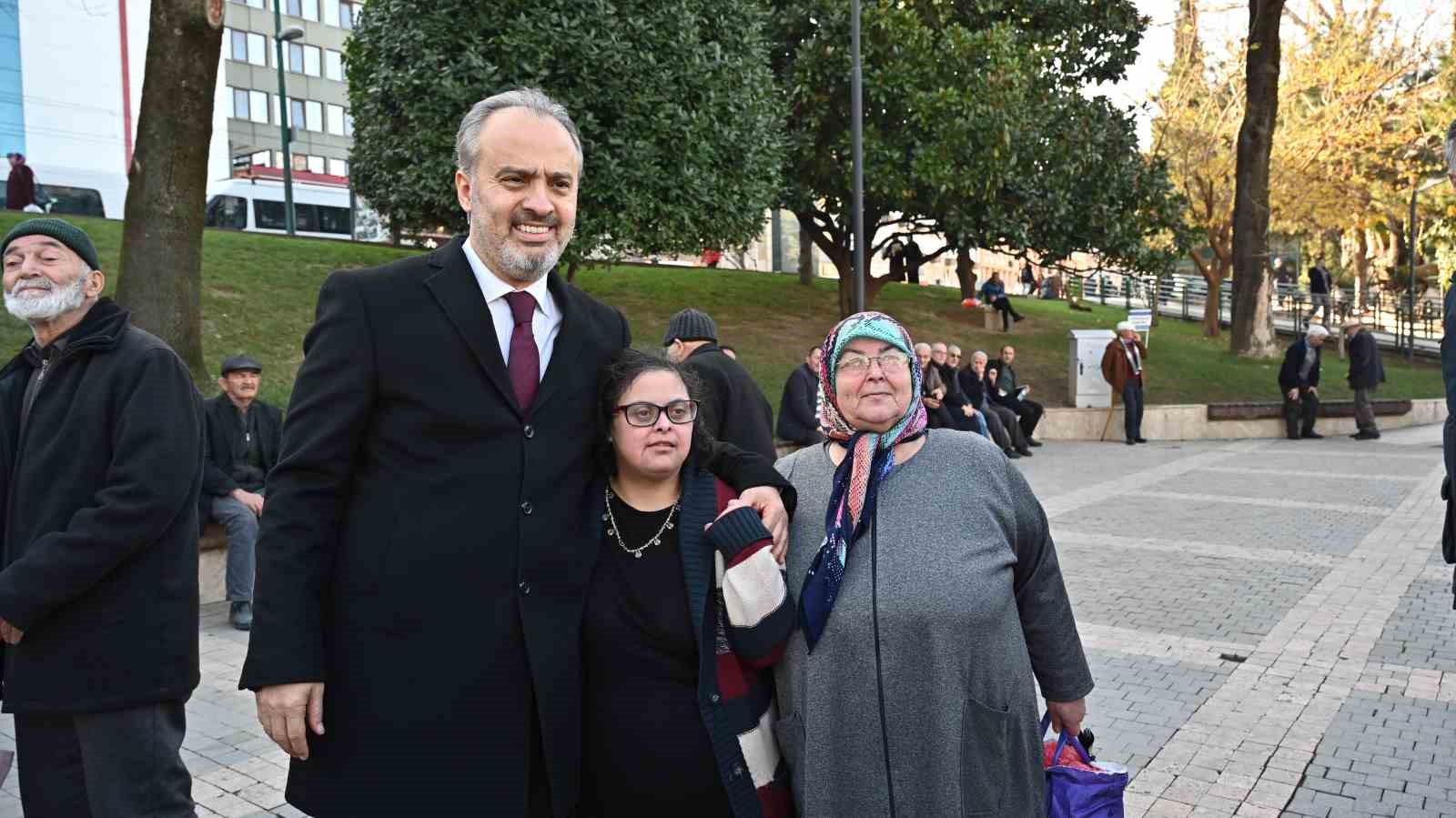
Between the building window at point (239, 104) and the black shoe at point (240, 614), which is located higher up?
the building window at point (239, 104)

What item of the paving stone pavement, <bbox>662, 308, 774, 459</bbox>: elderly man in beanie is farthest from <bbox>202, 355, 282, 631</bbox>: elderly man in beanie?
<bbox>662, 308, 774, 459</bbox>: elderly man in beanie

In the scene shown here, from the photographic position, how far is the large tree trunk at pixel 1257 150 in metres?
22.3

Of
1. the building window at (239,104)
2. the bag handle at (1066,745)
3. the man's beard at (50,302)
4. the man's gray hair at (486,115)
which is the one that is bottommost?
the bag handle at (1066,745)

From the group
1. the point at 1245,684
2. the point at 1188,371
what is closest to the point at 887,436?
the point at 1245,684

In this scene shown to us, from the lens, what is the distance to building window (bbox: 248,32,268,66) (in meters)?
56.1

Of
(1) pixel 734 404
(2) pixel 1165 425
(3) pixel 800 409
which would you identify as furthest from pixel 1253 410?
(1) pixel 734 404

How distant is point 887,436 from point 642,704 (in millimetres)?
844

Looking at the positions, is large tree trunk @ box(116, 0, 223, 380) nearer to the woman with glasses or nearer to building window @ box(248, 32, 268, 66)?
the woman with glasses

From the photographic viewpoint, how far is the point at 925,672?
2.56 meters

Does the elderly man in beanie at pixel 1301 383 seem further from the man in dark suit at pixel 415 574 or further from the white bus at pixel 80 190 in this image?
the white bus at pixel 80 190

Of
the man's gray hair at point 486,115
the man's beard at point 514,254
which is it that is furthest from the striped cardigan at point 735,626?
the man's gray hair at point 486,115

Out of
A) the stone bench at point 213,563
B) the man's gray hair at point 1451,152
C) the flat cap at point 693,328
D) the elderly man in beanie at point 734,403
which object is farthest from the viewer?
the stone bench at point 213,563

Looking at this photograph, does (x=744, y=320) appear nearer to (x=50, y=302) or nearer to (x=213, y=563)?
(x=213, y=563)

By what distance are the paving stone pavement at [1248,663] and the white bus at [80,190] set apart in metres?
27.9
